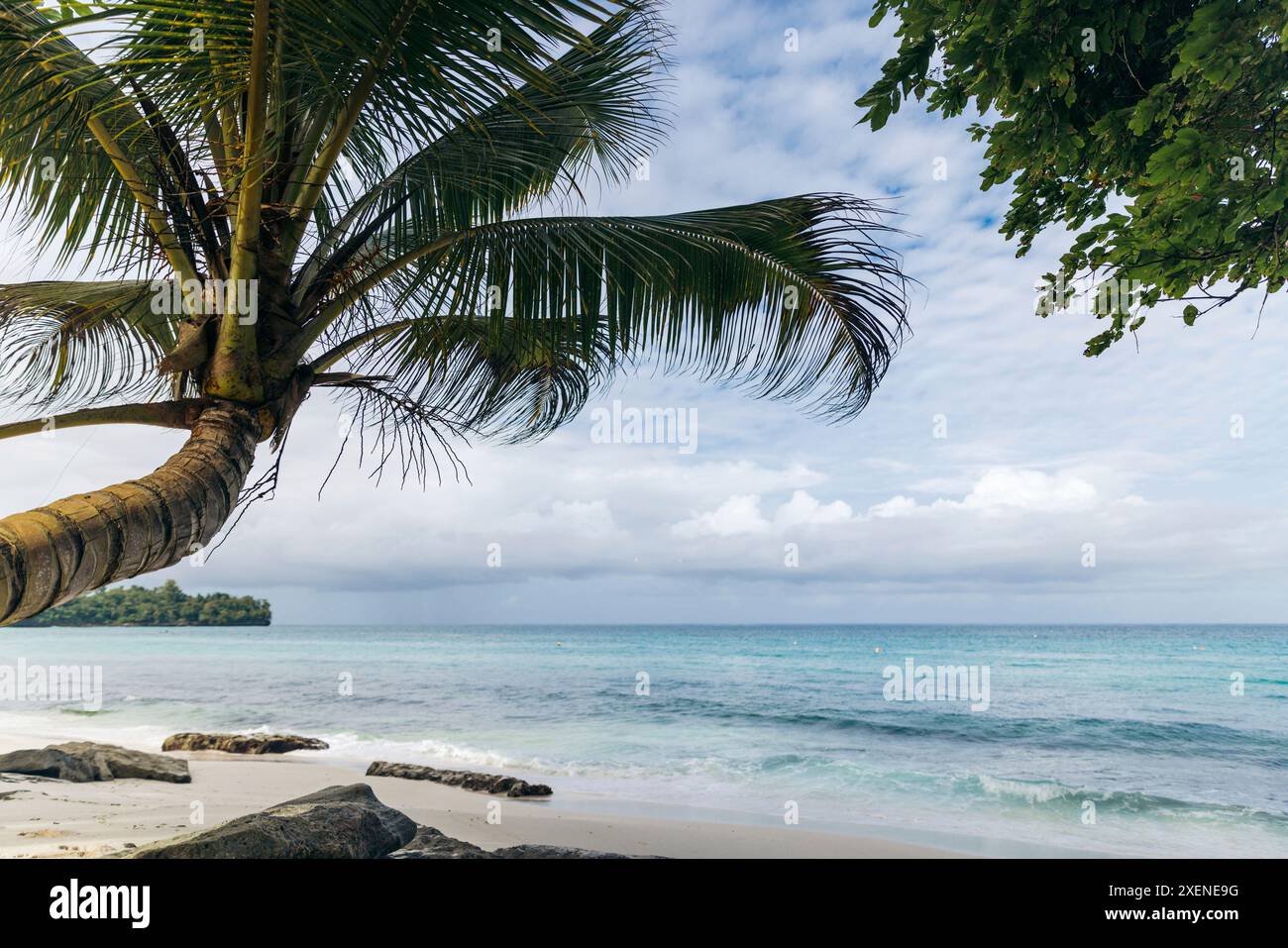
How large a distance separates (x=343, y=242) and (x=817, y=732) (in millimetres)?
16251

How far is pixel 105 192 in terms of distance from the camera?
14.4ft

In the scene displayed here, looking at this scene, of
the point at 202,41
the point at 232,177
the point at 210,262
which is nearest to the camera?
the point at 202,41

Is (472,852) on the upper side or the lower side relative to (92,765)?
upper

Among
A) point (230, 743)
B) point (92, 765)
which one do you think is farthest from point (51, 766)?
point (230, 743)

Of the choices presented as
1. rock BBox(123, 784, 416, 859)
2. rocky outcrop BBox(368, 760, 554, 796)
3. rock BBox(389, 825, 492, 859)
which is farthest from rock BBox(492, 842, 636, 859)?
rocky outcrop BBox(368, 760, 554, 796)

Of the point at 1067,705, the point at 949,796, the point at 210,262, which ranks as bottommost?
A: the point at 1067,705

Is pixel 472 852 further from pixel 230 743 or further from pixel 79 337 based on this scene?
pixel 230 743

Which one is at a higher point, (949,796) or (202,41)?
(202,41)

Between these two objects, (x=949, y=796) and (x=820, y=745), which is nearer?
(x=949, y=796)

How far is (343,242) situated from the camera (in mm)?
4379

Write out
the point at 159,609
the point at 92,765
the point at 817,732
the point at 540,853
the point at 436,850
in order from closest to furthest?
the point at 540,853 < the point at 436,850 < the point at 92,765 < the point at 817,732 < the point at 159,609

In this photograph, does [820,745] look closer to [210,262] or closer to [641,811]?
[641,811]
